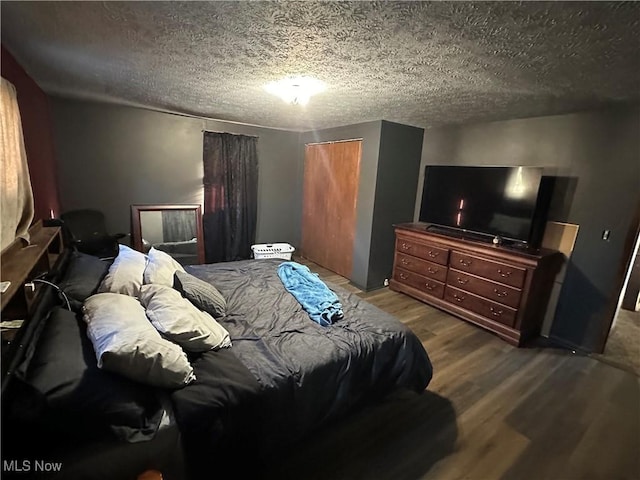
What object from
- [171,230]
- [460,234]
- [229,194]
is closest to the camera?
[460,234]

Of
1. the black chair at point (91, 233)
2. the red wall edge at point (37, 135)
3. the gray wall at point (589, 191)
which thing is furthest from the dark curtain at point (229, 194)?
the gray wall at point (589, 191)

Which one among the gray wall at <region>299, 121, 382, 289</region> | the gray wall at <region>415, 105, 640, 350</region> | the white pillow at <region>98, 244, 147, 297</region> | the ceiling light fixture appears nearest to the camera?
the white pillow at <region>98, 244, 147, 297</region>

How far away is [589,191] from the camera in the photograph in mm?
2674

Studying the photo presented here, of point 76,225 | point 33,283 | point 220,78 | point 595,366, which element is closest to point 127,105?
point 76,225

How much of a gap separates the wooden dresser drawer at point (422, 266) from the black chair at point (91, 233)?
339 cm

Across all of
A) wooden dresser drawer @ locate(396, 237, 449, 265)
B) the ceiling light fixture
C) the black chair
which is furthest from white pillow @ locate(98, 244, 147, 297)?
wooden dresser drawer @ locate(396, 237, 449, 265)

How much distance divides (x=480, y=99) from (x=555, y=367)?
2.34 m

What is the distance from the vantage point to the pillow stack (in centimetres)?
115

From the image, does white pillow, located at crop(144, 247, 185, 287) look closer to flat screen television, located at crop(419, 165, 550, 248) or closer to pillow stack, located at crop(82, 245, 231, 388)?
pillow stack, located at crop(82, 245, 231, 388)

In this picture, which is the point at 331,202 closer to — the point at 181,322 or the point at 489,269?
the point at 489,269

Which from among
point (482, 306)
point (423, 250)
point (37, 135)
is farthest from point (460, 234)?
point (37, 135)

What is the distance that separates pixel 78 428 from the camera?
97 centimetres

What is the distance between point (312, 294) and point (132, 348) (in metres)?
1.28

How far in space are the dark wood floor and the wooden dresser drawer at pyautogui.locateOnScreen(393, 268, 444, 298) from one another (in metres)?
0.90
